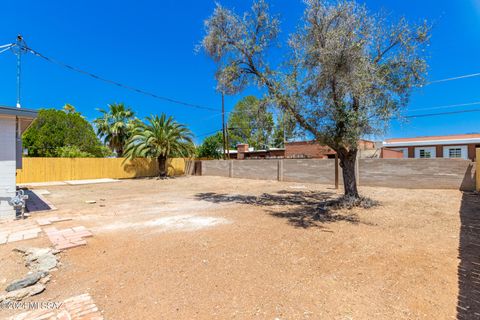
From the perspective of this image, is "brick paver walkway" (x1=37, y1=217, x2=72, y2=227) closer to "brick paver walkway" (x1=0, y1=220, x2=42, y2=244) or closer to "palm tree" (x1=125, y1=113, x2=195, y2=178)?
"brick paver walkway" (x1=0, y1=220, x2=42, y2=244)

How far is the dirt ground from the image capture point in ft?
8.34

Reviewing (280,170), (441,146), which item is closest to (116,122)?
(280,170)

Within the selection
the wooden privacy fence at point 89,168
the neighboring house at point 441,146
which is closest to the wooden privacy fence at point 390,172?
the wooden privacy fence at point 89,168

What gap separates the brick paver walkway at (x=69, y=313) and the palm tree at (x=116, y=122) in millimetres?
23714

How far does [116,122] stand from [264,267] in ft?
81.0

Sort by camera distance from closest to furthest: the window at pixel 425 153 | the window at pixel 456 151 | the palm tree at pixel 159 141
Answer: the palm tree at pixel 159 141 < the window at pixel 456 151 < the window at pixel 425 153

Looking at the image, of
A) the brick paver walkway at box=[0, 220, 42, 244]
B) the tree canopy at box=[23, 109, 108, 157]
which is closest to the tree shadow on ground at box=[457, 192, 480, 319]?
the brick paver walkway at box=[0, 220, 42, 244]

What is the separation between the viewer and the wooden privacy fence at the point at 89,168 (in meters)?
17.3

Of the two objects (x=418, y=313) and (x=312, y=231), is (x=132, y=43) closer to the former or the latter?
(x=312, y=231)

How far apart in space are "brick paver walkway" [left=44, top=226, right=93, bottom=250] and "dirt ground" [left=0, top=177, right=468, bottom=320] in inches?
7.8

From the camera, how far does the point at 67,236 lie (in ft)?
15.8

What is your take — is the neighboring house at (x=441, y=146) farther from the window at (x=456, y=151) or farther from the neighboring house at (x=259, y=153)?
the neighboring house at (x=259, y=153)

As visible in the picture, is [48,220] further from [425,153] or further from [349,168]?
[425,153]

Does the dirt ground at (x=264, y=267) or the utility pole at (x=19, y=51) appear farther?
the utility pole at (x=19, y=51)
